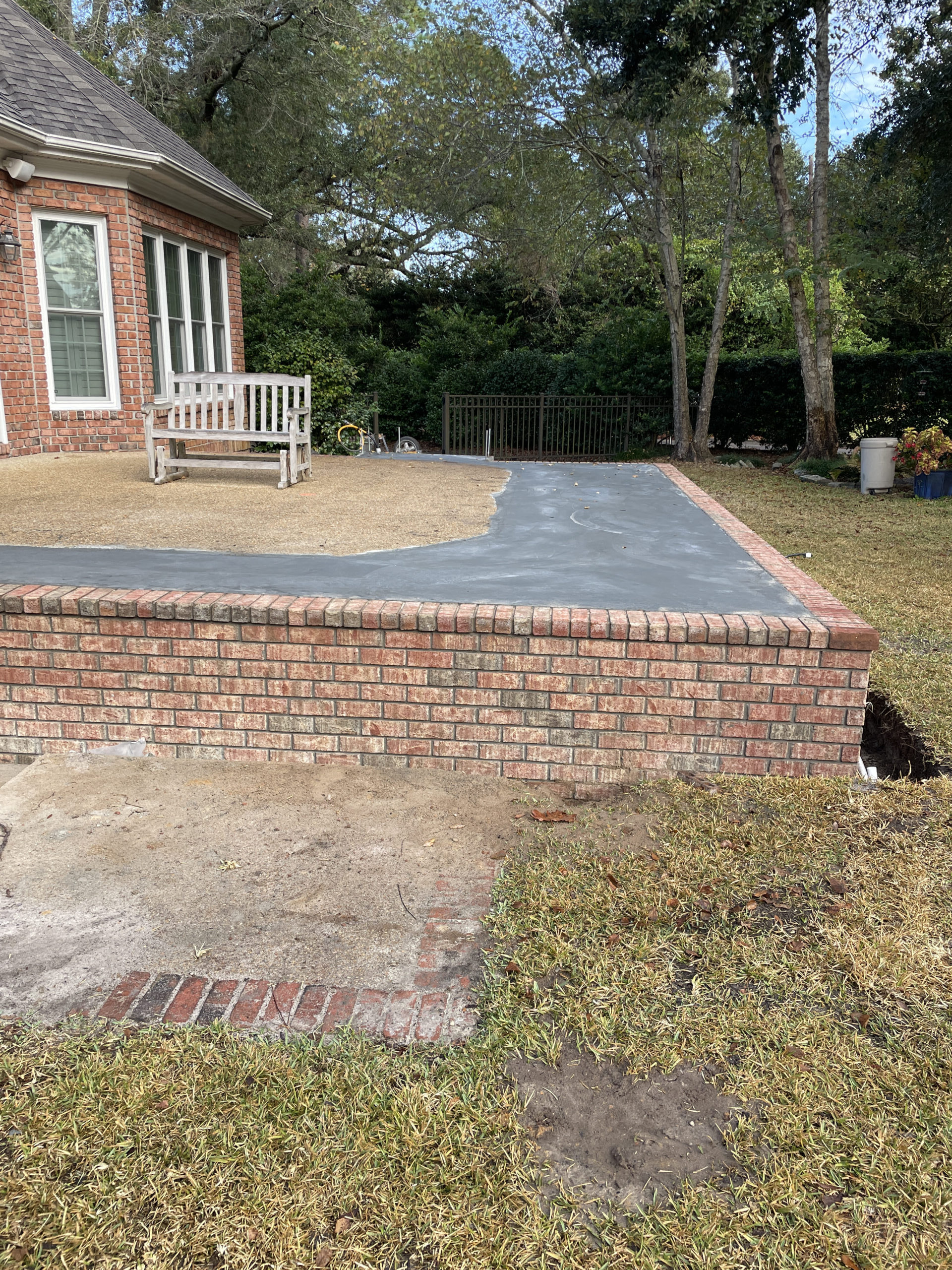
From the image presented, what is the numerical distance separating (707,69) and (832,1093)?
16.8m

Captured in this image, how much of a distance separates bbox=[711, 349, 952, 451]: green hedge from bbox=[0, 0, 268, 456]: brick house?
10831 mm

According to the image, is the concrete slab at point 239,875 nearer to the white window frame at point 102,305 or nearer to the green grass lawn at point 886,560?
the green grass lawn at point 886,560

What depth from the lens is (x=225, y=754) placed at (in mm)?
4090

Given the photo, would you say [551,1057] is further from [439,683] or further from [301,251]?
[301,251]

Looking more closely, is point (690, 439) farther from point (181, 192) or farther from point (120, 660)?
point (120, 660)

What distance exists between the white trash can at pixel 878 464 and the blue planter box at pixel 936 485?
442mm

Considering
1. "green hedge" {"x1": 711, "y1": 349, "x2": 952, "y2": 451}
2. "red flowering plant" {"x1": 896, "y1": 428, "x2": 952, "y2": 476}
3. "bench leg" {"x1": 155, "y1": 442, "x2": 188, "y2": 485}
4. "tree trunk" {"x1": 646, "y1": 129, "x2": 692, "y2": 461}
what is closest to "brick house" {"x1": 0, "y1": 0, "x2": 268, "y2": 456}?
"bench leg" {"x1": 155, "y1": 442, "x2": 188, "y2": 485}

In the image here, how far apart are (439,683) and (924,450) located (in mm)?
12024

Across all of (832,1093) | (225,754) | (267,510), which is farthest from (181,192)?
(832,1093)

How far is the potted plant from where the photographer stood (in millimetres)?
13391

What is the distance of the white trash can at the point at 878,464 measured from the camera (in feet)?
45.4

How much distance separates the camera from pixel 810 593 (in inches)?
173

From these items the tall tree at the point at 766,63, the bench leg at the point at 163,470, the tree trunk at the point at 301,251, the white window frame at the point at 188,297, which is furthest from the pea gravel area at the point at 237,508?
the tree trunk at the point at 301,251

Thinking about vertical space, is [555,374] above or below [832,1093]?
above
